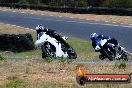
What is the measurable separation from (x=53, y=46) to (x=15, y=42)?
3.64 metres

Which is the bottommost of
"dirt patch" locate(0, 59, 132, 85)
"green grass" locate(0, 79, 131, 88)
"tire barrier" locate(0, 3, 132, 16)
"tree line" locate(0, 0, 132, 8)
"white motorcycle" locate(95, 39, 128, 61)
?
"tree line" locate(0, 0, 132, 8)

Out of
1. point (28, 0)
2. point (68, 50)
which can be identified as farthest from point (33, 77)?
point (28, 0)

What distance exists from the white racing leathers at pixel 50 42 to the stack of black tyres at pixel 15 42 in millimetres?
3282

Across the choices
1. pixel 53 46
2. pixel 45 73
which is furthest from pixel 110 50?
pixel 45 73

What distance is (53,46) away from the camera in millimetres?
15398

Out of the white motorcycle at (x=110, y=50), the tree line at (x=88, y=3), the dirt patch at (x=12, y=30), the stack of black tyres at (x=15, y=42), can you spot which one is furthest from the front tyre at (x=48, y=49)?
the tree line at (x=88, y=3)

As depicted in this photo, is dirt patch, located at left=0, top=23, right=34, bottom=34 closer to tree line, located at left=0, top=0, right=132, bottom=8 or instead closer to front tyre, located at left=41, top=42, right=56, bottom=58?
front tyre, located at left=41, top=42, right=56, bottom=58

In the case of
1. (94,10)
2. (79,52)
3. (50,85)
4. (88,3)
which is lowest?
(88,3)

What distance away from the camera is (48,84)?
29.1 feet

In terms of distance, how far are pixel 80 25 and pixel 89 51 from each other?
1242 cm

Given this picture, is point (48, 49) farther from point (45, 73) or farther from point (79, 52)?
point (45, 73)

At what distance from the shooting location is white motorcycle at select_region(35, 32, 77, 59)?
15.0 meters

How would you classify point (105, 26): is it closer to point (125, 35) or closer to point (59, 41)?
point (125, 35)

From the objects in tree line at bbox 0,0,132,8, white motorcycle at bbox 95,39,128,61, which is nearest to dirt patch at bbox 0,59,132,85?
white motorcycle at bbox 95,39,128,61
